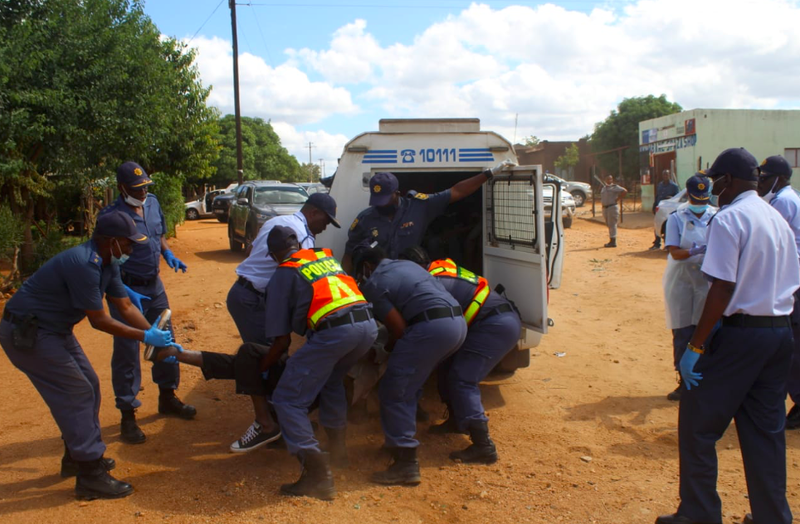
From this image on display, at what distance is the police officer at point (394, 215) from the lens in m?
5.76

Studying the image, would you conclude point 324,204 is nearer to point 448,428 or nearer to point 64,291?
point 64,291

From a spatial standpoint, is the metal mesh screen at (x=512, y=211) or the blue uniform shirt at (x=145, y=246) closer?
the blue uniform shirt at (x=145, y=246)

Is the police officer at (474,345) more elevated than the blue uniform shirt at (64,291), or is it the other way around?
the blue uniform shirt at (64,291)

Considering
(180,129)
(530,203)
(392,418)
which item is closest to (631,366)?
(530,203)

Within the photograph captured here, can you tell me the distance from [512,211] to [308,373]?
2605 millimetres

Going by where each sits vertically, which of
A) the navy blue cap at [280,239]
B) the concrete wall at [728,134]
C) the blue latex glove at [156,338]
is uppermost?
the concrete wall at [728,134]

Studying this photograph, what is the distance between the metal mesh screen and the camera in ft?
18.2

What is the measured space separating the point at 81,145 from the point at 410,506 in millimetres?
8276

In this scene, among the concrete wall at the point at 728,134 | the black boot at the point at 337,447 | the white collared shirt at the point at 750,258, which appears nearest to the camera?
the white collared shirt at the point at 750,258

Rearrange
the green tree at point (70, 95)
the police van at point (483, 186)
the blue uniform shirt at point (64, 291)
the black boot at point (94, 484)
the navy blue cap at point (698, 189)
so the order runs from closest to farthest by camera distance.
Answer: the blue uniform shirt at point (64, 291) → the black boot at point (94, 484) → the navy blue cap at point (698, 189) → the police van at point (483, 186) → the green tree at point (70, 95)

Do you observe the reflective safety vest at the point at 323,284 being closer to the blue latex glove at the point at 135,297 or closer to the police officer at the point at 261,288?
the police officer at the point at 261,288

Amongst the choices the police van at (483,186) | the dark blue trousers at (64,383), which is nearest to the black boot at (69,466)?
the dark blue trousers at (64,383)

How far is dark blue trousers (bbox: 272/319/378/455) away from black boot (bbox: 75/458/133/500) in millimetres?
1059

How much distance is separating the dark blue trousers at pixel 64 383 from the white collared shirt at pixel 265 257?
4.15ft
